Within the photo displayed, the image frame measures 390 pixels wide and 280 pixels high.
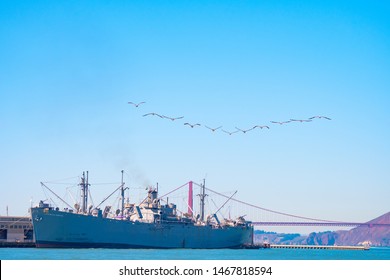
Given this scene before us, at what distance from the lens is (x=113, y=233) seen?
9906cm

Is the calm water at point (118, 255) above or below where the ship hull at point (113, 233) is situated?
below

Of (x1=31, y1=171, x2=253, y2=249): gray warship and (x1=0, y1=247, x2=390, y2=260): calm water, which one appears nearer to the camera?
(x1=0, y1=247, x2=390, y2=260): calm water

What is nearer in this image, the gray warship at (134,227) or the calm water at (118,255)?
the calm water at (118,255)

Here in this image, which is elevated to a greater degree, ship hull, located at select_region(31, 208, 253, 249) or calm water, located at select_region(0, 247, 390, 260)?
ship hull, located at select_region(31, 208, 253, 249)

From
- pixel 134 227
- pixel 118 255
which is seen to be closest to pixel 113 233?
pixel 134 227

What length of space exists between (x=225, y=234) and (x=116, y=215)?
835 inches

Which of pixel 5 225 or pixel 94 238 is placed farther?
pixel 5 225

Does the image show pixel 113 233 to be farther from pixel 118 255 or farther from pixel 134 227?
pixel 118 255

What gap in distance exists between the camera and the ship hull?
306 ft

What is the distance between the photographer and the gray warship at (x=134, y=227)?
93.5 metres

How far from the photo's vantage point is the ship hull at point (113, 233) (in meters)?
93.3
